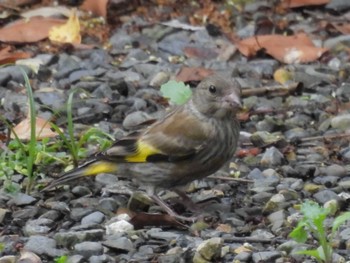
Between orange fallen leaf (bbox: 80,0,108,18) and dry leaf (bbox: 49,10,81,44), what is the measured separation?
39 centimetres

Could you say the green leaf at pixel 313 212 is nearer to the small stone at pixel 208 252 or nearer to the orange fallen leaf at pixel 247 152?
the small stone at pixel 208 252

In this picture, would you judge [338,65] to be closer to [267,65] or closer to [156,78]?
[267,65]

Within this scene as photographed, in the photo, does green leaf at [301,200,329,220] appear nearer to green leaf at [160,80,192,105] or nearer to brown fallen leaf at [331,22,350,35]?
green leaf at [160,80,192,105]

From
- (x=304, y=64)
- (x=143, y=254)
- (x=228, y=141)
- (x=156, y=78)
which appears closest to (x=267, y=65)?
(x=304, y=64)

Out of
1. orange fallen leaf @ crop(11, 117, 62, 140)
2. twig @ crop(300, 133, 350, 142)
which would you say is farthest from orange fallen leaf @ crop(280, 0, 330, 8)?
orange fallen leaf @ crop(11, 117, 62, 140)

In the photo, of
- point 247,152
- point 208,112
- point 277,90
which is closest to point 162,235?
point 208,112

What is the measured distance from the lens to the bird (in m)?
7.04

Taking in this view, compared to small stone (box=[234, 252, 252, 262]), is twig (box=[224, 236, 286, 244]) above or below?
below

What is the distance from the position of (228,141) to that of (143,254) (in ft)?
3.59

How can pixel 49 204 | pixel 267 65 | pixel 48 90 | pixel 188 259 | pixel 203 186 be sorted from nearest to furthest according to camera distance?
1. pixel 188 259
2. pixel 49 204
3. pixel 203 186
4. pixel 48 90
5. pixel 267 65

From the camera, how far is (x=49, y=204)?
22.9 feet

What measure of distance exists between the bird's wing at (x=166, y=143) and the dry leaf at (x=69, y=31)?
2667 millimetres

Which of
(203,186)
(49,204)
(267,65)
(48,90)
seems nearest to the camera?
(49,204)

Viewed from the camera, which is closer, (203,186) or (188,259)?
(188,259)
